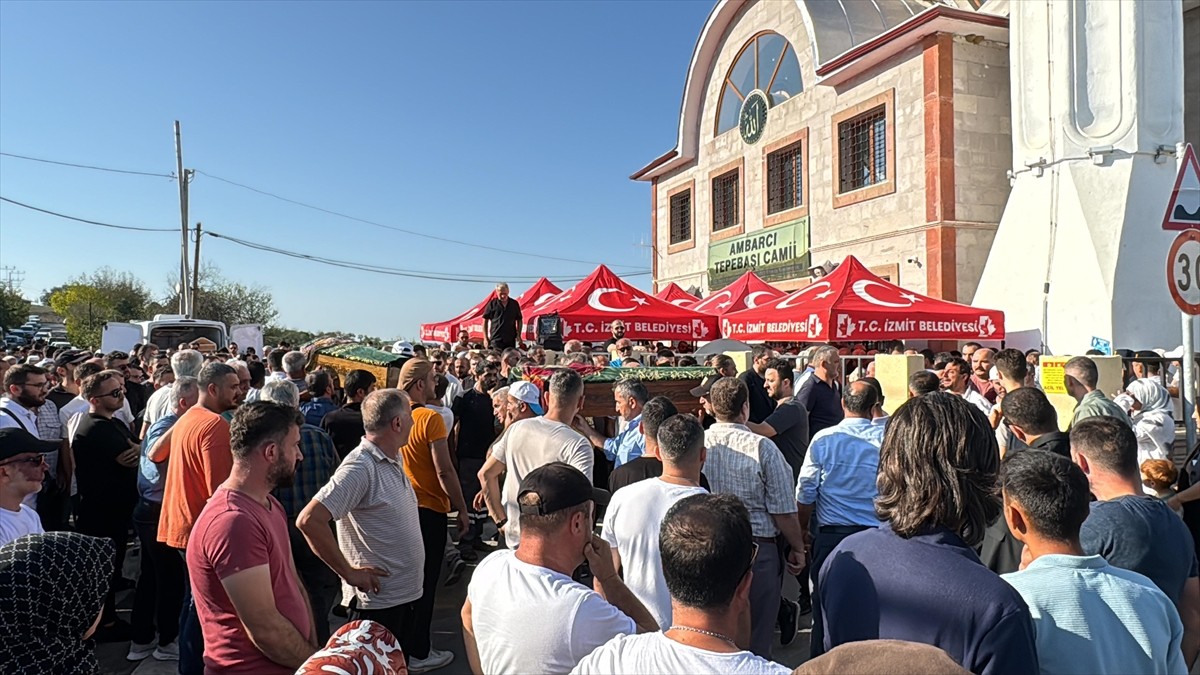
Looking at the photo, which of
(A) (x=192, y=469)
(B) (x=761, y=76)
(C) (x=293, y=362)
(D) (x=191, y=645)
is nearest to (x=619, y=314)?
(C) (x=293, y=362)

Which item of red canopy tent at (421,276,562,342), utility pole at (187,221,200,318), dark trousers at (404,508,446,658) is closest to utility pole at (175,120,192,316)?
utility pole at (187,221,200,318)

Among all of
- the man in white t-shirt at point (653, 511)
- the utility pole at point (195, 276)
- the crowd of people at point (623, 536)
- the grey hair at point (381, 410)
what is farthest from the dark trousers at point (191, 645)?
the utility pole at point (195, 276)

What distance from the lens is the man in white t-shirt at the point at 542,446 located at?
4465mm

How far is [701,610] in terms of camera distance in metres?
1.72

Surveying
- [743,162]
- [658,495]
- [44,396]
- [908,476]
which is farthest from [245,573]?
[743,162]

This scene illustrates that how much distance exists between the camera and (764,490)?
4105 millimetres

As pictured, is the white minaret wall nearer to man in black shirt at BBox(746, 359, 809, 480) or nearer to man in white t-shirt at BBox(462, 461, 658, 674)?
man in black shirt at BBox(746, 359, 809, 480)

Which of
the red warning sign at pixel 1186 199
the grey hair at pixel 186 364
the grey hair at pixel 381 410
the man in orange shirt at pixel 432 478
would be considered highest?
the red warning sign at pixel 1186 199

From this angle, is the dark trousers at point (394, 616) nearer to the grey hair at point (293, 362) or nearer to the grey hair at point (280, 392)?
the grey hair at point (280, 392)

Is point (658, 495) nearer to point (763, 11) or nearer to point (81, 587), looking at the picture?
point (81, 587)

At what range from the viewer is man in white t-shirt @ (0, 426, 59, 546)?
302cm

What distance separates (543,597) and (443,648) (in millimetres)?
3159

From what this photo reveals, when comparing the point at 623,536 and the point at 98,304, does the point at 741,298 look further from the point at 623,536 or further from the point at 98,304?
the point at 98,304

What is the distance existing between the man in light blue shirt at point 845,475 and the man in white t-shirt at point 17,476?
3.72 m
